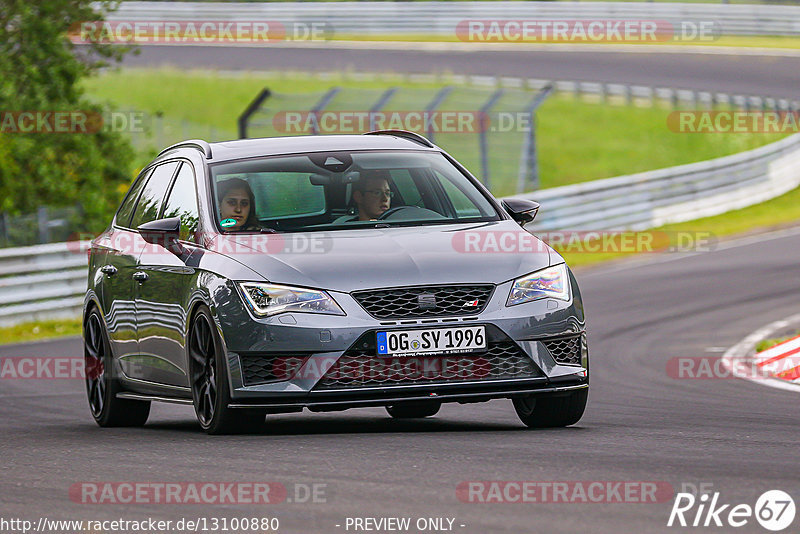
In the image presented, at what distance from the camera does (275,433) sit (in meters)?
8.66

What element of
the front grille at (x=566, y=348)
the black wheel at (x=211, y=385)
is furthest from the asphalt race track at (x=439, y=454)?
the front grille at (x=566, y=348)

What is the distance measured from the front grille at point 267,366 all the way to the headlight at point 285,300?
23 cm

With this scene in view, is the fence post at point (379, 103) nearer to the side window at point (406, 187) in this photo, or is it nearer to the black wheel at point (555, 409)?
the side window at point (406, 187)

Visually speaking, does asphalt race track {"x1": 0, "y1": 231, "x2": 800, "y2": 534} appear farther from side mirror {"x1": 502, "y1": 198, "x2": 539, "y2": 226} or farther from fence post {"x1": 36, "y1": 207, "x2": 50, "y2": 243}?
fence post {"x1": 36, "y1": 207, "x2": 50, "y2": 243}

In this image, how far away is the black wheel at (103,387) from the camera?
33.8 ft

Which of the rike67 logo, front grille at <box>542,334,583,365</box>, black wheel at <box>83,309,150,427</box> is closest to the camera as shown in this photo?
the rike67 logo

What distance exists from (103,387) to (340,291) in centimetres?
298

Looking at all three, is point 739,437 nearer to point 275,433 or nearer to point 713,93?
point 275,433

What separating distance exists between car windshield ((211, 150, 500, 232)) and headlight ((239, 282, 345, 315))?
71 cm

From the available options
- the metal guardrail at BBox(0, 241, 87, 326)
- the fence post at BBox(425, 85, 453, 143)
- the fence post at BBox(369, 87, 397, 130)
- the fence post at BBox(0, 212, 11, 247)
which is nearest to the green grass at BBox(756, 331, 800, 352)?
the metal guardrail at BBox(0, 241, 87, 326)

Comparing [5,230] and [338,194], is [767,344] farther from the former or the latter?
[5,230]

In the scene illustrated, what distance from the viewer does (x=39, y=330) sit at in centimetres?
2067

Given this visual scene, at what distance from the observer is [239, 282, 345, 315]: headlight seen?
803cm

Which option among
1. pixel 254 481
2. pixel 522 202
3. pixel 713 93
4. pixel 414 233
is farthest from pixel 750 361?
pixel 713 93
